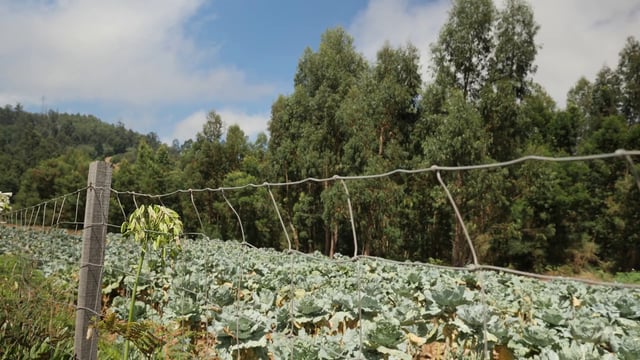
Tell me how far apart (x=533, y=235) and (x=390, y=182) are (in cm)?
851

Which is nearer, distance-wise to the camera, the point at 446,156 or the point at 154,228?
the point at 154,228

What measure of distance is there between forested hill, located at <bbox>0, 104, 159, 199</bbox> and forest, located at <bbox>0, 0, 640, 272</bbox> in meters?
35.8

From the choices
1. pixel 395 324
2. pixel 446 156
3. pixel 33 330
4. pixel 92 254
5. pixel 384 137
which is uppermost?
pixel 384 137

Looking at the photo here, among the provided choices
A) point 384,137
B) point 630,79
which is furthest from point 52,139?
point 630,79

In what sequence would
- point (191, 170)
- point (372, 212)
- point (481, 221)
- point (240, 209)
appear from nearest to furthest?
point (481, 221) → point (372, 212) → point (240, 209) → point (191, 170)

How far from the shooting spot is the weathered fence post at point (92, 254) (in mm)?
2623

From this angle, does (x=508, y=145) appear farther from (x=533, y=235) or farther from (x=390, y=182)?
(x=533, y=235)

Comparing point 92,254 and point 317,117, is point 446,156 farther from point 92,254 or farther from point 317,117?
point 92,254

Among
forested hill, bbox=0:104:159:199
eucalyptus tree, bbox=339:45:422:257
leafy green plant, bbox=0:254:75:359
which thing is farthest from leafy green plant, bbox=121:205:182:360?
forested hill, bbox=0:104:159:199

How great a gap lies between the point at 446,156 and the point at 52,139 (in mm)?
87025

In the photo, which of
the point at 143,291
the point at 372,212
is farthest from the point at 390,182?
the point at 143,291

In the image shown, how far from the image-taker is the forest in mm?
16500

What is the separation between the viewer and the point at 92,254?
2684mm

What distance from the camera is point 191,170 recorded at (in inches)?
1121
